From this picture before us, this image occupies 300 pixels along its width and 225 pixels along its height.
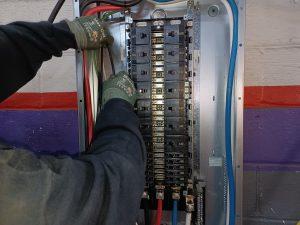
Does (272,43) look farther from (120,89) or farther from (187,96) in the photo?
(120,89)

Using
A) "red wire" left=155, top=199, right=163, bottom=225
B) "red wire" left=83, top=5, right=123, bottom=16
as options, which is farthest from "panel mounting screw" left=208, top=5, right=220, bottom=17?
"red wire" left=155, top=199, right=163, bottom=225

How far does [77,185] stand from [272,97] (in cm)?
82

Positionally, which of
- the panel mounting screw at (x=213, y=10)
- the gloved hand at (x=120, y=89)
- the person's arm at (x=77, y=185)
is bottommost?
the person's arm at (x=77, y=185)

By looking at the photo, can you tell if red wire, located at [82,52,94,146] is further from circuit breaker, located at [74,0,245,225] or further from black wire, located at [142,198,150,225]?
black wire, located at [142,198,150,225]

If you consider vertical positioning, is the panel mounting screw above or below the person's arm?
above

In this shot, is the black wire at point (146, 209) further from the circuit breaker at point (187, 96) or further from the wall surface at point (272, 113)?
the wall surface at point (272, 113)

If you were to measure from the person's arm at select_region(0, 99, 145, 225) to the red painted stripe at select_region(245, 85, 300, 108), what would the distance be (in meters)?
0.59

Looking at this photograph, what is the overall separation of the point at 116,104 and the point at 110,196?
27cm

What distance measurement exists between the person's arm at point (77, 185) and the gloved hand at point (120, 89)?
13 centimetres

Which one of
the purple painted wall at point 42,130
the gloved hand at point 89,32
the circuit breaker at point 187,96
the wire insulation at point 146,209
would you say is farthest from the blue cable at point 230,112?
the purple painted wall at point 42,130

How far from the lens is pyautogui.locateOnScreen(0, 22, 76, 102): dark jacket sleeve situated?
2.64ft

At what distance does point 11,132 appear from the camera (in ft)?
4.36

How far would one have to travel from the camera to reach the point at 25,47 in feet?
2.68

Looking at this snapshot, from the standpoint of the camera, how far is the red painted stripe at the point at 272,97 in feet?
3.63
